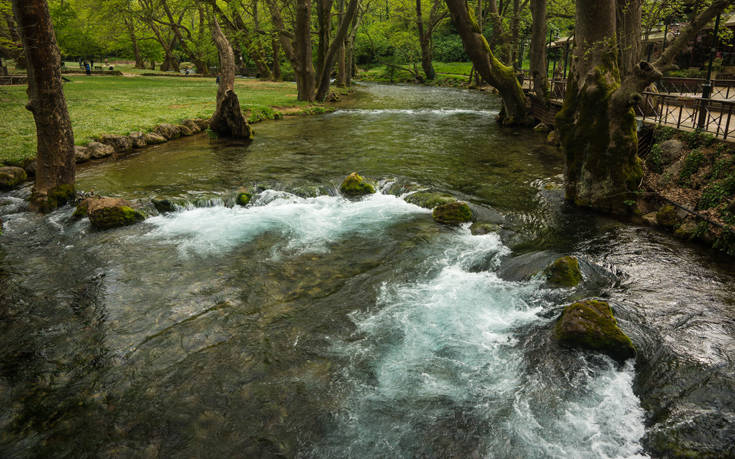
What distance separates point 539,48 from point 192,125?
53.2 ft

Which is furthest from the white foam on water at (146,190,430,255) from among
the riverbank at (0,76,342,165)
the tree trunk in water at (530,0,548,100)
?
the tree trunk in water at (530,0,548,100)

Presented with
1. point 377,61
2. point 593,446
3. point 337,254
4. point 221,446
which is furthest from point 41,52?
point 377,61

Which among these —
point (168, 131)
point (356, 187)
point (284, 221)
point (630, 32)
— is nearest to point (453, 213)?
point (356, 187)

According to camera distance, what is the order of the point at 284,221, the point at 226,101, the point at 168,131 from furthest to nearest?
the point at 168,131 < the point at 226,101 < the point at 284,221

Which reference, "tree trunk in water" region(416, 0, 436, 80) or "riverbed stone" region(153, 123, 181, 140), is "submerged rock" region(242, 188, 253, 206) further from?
"tree trunk in water" region(416, 0, 436, 80)

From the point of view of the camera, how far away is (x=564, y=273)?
6863 mm

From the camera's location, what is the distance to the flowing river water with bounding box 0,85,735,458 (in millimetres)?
4355

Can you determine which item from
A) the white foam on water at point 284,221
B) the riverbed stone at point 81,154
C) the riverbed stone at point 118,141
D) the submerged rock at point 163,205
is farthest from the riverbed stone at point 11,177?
the white foam on water at point 284,221

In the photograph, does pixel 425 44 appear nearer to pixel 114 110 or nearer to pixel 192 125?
pixel 192 125

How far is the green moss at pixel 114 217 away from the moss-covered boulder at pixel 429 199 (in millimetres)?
6608

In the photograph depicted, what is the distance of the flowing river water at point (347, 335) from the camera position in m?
4.36

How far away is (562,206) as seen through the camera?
34.0 feet

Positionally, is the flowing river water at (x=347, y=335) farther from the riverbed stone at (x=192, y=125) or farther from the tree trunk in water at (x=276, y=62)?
the tree trunk in water at (x=276, y=62)

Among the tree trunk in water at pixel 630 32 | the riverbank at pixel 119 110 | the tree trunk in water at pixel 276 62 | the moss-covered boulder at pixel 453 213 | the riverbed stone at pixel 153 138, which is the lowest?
the moss-covered boulder at pixel 453 213
